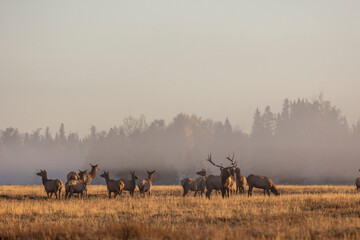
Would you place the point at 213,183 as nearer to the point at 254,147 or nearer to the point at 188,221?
the point at 188,221

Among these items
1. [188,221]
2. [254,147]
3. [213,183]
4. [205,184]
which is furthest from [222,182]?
[254,147]

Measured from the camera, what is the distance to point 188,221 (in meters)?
17.3

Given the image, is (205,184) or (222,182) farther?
(205,184)

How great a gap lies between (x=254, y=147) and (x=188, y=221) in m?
93.9

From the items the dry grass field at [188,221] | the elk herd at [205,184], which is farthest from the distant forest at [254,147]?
the dry grass field at [188,221]

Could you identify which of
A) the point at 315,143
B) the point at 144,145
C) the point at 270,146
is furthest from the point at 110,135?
the point at 315,143

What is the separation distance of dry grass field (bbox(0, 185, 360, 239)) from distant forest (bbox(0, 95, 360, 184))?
193 ft

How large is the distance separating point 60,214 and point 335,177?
8399cm

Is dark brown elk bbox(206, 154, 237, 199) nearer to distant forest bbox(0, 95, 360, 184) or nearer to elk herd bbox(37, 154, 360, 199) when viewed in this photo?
elk herd bbox(37, 154, 360, 199)

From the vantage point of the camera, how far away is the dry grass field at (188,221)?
1401 cm

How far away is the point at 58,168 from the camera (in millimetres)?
163125

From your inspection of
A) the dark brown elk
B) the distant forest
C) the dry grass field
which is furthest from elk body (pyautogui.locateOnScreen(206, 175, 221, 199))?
the distant forest

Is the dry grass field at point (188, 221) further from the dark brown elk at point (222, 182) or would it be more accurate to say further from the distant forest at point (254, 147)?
the distant forest at point (254, 147)

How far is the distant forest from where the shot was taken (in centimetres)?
8781
